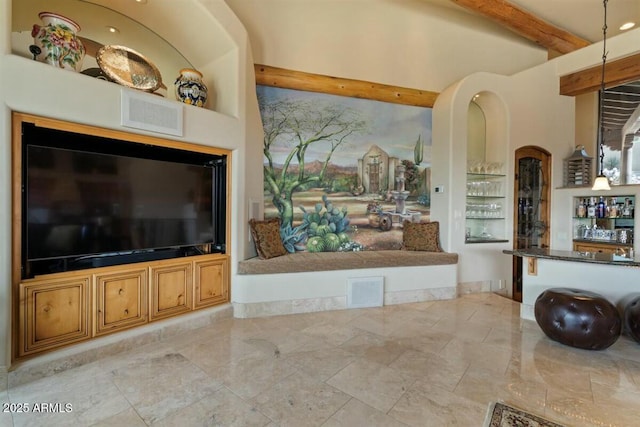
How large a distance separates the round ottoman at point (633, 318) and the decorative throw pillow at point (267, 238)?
371 centimetres

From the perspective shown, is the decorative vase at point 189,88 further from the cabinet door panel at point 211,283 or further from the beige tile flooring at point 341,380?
the beige tile flooring at point 341,380

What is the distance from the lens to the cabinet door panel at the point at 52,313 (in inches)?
87.4

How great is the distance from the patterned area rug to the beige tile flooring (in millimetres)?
67

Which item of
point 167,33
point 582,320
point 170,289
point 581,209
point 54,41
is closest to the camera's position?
point 54,41

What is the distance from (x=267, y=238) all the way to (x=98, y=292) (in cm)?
183

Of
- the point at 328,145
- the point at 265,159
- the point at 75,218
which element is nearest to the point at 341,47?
the point at 328,145

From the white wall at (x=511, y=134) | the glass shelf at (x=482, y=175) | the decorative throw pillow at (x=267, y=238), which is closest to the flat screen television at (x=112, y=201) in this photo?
the decorative throw pillow at (x=267, y=238)

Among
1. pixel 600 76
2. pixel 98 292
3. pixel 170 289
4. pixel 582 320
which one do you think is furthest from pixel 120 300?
pixel 600 76

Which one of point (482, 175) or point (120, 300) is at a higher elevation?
point (482, 175)

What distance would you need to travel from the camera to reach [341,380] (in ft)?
7.29

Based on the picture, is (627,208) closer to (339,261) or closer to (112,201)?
(339,261)

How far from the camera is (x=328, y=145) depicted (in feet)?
14.7

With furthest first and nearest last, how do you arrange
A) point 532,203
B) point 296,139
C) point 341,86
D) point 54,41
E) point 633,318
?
1. point 532,203
2. point 341,86
3. point 296,139
4. point 633,318
5. point 54,41

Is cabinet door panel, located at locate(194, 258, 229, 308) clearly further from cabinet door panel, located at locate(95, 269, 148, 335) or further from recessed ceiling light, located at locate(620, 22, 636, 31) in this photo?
recessed ceiling light, located at locate(620, 22, 636, 31)
